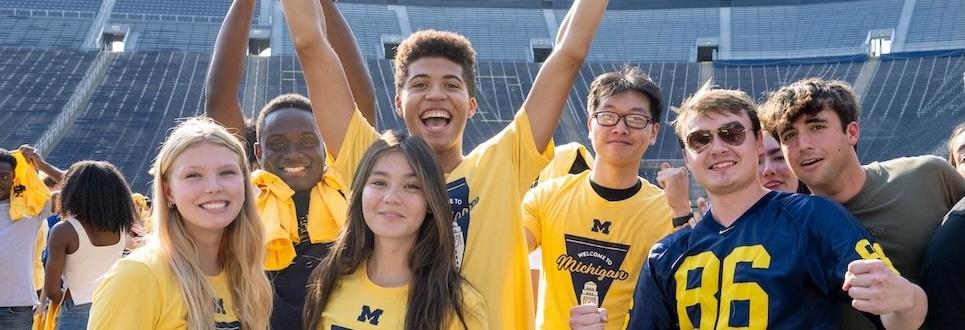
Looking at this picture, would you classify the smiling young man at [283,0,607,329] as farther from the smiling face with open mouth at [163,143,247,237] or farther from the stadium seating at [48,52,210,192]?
the stadium seating at [48,52,210,192]

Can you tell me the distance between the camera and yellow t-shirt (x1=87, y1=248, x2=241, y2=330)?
2344 mm

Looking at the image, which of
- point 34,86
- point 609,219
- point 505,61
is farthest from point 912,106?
point 609,219

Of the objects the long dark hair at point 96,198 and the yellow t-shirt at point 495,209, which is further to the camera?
the long dark hair at point 96,198

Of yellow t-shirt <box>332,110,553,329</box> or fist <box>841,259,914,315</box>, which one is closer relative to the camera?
fist <box>841,259,914,315</box>

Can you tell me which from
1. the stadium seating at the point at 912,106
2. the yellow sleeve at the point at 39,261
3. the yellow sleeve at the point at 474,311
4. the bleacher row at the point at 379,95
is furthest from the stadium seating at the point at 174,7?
the yellow sleeve at the point at 474,311

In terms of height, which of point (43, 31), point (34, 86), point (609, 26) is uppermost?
point (609, 26)

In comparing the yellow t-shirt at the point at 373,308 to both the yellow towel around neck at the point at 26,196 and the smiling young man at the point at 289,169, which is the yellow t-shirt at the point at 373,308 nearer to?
the smiling young man at the point at 289,169

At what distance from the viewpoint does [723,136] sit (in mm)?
2543

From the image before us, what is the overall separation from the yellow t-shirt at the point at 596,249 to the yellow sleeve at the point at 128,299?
146 centimetres

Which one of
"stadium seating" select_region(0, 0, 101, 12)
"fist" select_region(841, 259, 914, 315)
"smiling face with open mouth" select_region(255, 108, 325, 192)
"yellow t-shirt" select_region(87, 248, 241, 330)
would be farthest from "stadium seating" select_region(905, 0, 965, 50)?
"yellow t-shirt" select_region(87, 248, 241, 330)

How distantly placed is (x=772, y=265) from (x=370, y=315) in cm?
110

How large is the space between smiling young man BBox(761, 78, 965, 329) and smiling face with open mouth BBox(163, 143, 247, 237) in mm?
1666

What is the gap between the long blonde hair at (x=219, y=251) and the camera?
8.20ft

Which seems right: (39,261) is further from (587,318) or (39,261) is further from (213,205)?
(587,318)
